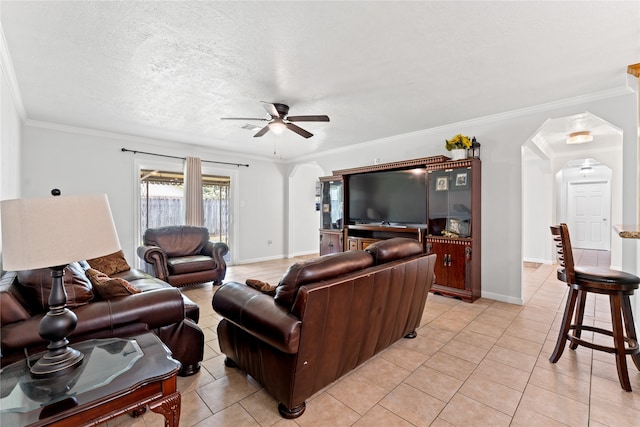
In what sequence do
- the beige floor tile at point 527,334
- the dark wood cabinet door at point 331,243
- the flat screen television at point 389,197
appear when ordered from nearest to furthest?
1. the beige floor tile at point 527,334
2. the flat screen television at point 389,197
3. the dark wood cabinet door at point 331,243

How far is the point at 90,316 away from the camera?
5.31ft

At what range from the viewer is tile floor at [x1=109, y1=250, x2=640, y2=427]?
168cm

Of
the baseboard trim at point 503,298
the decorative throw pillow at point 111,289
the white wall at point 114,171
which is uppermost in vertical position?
the white wall at point 114,171

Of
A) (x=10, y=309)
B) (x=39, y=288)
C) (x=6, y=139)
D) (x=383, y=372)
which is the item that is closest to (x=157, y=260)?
(x=6, y=139)

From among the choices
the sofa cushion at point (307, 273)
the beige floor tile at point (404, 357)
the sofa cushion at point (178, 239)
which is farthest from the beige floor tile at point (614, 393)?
the sofa cushion at point (178, 239)

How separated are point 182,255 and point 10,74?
9.70ft

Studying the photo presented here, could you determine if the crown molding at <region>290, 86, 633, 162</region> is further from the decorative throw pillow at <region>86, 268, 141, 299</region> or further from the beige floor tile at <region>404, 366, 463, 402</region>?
the decorative throw pillow at <region>86, 268, 141, 299</region>

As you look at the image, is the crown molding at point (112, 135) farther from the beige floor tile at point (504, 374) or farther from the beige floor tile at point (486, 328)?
the beige floor tile at point (504, 374)

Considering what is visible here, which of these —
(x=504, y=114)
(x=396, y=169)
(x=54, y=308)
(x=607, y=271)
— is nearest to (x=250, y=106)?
(x=396, y=169)

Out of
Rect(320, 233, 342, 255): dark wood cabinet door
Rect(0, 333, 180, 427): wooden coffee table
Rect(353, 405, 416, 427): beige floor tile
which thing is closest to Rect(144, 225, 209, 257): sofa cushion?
Rect(320, 233, 342, 255): dark wood cabinet door

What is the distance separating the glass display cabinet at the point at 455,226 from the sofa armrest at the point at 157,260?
12.6 feet

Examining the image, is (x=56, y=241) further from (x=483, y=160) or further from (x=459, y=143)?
(x=483, y=160)

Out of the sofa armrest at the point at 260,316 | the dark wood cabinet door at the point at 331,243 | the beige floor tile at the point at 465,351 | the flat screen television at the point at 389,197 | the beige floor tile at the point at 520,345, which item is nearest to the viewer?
the sofa armrest at the point at 260,316

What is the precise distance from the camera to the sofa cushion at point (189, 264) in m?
4.17
